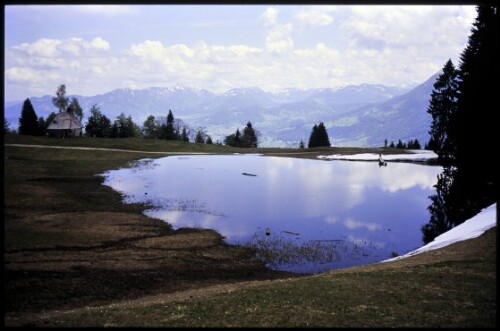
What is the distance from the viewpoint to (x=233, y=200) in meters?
50.0

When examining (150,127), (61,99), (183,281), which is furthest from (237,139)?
(183,281)

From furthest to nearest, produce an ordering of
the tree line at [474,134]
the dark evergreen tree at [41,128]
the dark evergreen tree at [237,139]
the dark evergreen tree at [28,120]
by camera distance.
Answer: the dark evergreen tree at [237,139] → the dark evergreen tree at [41,128] → the dark evergreen tree at [28,120] → the tree line at [474,134]

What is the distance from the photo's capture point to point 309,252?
30.2 m

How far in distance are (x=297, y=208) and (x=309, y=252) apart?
610 inches

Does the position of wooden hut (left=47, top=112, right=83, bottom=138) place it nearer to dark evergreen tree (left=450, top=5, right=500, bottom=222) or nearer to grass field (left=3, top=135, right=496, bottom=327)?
grass field (left=3, top=135, right=496, bottom=327)

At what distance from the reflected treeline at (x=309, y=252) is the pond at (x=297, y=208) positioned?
0.22 feet

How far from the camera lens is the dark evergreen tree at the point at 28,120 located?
109625 millimetres

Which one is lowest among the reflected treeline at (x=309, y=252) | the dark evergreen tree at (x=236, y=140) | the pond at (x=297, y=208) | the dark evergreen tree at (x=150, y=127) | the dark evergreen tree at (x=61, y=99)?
the reflected treeline at (x=309, y=252)

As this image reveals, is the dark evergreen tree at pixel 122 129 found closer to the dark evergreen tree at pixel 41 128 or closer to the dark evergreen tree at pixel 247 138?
the dark evergreen tree at pixel 41 128

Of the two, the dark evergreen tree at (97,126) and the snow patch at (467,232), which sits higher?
the dark evergreen tree at (97,126)

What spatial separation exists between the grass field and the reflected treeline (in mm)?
1766

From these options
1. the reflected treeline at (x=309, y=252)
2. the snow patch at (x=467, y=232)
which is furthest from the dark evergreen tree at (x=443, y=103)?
the reflected treeline at (x=309, y=252)

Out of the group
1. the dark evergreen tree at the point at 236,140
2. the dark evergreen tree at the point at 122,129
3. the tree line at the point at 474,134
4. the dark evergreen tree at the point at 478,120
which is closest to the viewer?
the dark evergreen tree at the point at 478,120

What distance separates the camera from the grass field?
508 inches
